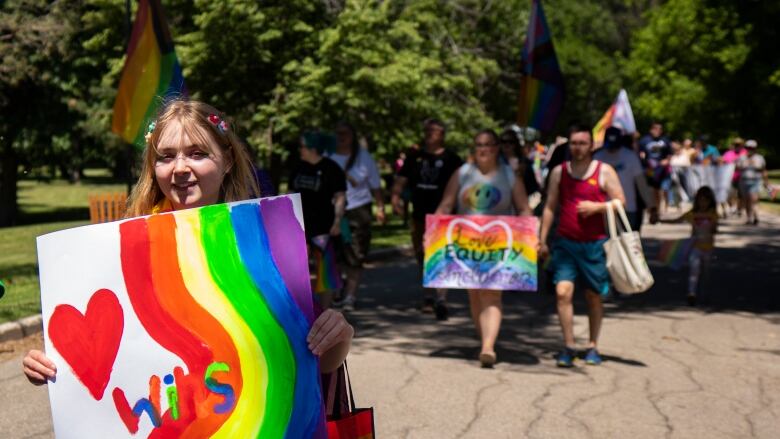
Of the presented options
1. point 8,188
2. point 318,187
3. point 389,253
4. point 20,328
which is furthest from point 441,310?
point 8,188

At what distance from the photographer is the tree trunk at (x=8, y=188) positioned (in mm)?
Answer: 27062

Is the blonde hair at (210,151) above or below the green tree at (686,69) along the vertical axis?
below

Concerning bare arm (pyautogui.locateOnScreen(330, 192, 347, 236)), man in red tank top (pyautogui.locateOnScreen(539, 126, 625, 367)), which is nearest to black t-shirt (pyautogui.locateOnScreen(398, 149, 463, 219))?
bare arm (pyautogui.locateOnScreen(330, 192, 347, 236))

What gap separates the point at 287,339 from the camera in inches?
97.9

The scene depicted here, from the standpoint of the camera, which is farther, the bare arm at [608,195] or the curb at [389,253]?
the curb at [389,253]

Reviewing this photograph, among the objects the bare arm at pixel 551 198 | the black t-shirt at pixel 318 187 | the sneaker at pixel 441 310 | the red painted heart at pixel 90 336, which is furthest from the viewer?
the sneaker at pixel 441 310

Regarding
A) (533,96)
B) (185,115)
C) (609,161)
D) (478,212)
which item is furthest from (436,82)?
(185,115)

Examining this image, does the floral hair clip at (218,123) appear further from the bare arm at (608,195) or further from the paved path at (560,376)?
the bare arm at (608,195)

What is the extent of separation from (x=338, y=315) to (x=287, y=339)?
6.0 inches

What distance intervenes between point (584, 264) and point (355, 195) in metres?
3.74

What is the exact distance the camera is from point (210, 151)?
110 inches

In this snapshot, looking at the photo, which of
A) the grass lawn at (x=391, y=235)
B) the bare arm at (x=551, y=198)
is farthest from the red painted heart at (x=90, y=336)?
the grass lawn at (x=391, y=235)

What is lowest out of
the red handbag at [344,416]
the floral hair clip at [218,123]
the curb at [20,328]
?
the curb at [20,328]

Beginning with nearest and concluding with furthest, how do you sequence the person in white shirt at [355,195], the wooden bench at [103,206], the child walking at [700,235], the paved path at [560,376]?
the paved path at [560,376], the person in white shirt at [355,195], the child walking at [700,235], the wooden bench at [103,206]
